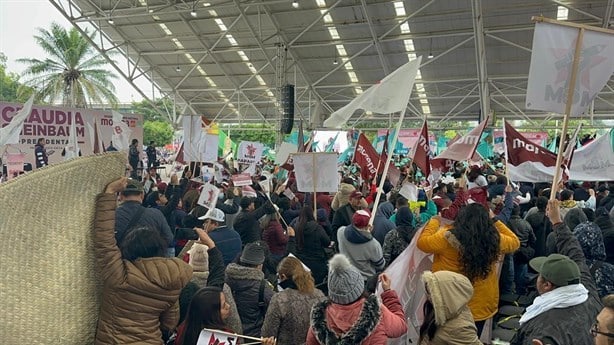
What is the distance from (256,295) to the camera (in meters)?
3.10

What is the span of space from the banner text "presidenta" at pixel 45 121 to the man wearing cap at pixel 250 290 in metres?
10.5

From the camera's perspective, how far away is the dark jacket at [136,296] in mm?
1970

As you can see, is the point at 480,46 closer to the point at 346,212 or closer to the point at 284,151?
the point at 284,151

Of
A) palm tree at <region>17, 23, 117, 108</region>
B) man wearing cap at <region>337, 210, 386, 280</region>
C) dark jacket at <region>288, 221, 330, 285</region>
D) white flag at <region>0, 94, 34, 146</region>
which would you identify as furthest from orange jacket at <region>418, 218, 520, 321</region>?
palm tree at <region>17, 23, 117, 108</region>

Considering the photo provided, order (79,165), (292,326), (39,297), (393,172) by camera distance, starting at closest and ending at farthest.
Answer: (39,297)
(79,165)
(292,326)
(393,172)

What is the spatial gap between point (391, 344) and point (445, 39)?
1539cm

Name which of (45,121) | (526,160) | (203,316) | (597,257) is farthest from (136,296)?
(45,121)

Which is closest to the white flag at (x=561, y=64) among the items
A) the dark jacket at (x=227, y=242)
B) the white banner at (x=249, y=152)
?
the dark jacket at (x=227, y=242)

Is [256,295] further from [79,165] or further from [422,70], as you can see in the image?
[422,70]

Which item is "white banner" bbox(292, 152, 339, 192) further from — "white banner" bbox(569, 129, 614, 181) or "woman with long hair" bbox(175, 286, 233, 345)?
"woman with long hair" bbox(175, 286, 233, 345)

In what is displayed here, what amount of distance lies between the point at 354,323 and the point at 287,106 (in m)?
14.8

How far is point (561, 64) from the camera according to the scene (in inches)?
133

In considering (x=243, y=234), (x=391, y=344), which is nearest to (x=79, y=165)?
(x=391, y=344)

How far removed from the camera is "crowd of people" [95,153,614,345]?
7.06ft
